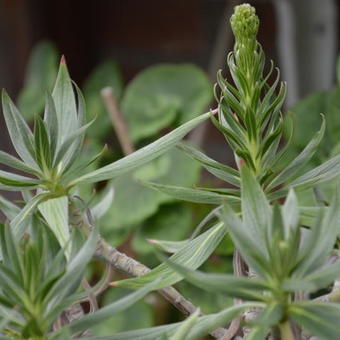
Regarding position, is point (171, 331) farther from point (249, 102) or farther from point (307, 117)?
point (307, 117)

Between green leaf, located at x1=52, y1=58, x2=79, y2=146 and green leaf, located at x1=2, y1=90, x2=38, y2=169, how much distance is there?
20 millimetres

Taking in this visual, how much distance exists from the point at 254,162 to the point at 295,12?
0.98 metres

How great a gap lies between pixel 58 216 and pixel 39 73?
1251mm

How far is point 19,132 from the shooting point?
0.37 m

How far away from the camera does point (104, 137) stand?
1.50m

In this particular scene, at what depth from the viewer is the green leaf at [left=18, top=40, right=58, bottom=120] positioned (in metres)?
1.48

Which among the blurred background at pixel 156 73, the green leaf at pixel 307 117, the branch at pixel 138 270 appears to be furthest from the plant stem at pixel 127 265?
the green leaf at pixel 307 117

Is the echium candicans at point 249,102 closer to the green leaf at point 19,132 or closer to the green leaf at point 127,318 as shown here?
the green leaf at point 19,132

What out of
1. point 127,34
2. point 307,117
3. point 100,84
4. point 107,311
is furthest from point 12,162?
point 127,34

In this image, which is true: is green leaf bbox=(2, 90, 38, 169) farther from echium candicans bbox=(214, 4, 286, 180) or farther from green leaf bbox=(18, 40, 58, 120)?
green leaf bbox=(18, 40, 58, 120)

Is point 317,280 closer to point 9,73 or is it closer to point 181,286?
point 181,286

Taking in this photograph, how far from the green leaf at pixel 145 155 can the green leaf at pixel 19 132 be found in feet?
0.09

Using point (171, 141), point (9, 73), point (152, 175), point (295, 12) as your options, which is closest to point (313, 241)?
point (171, 141)

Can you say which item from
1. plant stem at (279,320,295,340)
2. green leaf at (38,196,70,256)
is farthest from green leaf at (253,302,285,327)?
green leaf at (38,196,70,256)
